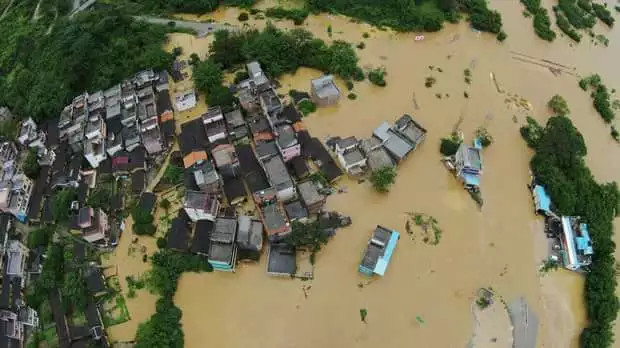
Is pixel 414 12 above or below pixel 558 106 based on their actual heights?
above

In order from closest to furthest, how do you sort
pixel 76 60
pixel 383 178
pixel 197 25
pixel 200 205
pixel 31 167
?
pixel 200 205 < pixel 383 178 < pixel 31 167 < pixel 76 60 < pixel 197 25

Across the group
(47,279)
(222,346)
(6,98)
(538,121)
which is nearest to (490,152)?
(538,121)

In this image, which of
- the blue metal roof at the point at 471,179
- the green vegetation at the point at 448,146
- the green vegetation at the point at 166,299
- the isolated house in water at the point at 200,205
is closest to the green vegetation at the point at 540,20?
the green vegetation at the point at 448,146

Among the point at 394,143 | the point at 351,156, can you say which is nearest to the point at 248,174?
the point at 351,156

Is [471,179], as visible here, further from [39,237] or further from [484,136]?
[39,237]

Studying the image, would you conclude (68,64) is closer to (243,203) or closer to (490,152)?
(243,203)

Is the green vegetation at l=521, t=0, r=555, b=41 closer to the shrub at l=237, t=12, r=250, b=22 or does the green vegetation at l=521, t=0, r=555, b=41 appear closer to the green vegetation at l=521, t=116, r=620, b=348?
the green vegetation at l=521, t=116, r=620, b=348

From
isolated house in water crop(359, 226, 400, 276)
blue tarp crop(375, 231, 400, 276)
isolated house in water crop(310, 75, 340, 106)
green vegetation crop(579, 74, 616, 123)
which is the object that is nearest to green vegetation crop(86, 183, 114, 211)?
isolated house in water crop(310, 75, 340, 106)
